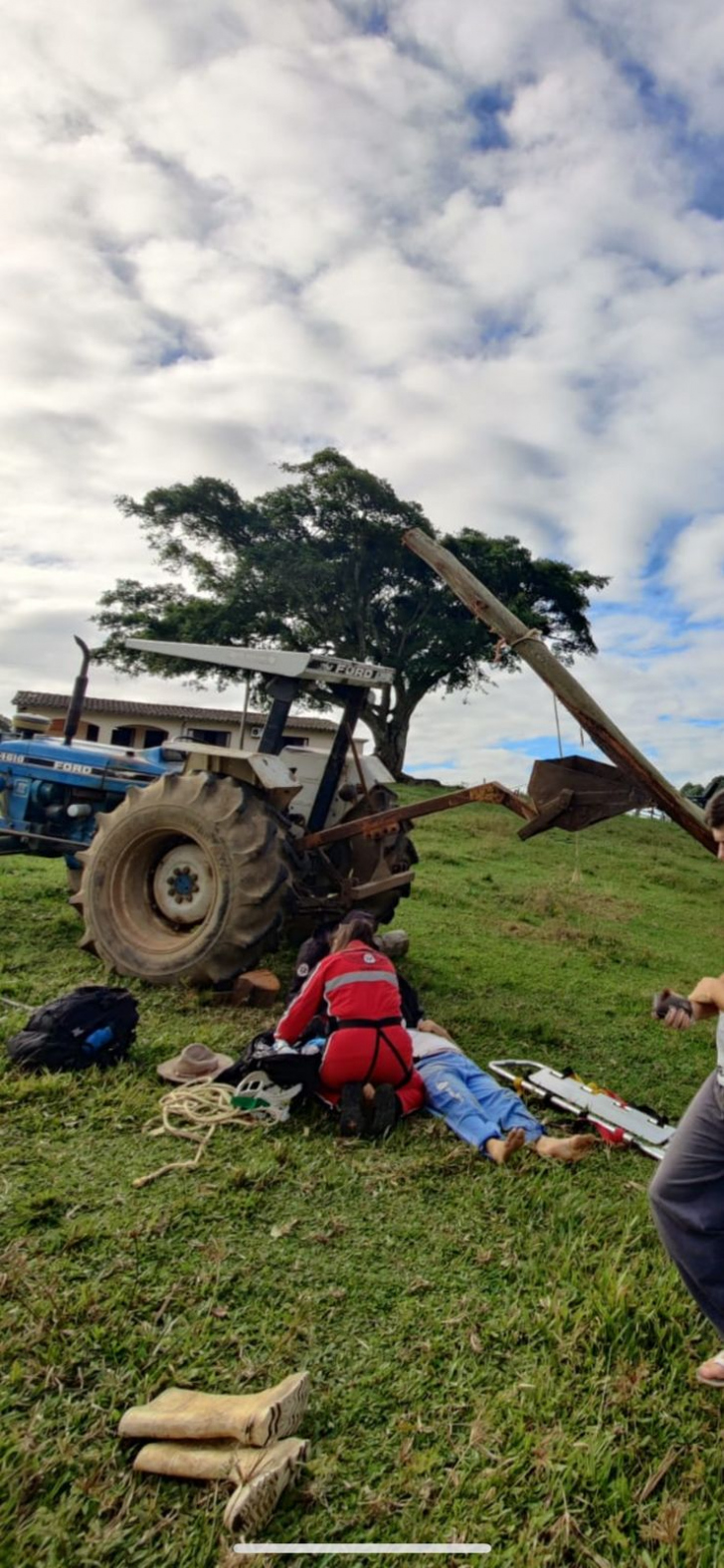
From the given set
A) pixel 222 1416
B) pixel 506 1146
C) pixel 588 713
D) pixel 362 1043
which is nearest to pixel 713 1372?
pixel 506 1146

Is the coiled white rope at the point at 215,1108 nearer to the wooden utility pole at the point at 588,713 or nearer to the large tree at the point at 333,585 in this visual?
the wooden utility pole at the point at 588,713

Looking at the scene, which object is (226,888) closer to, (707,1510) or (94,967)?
(94,967)

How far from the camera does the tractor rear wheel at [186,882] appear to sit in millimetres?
5641

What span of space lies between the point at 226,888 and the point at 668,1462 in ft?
13.5

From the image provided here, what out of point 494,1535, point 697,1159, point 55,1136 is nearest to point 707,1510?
point 494,1535

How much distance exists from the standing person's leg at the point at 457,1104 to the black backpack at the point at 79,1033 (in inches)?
61.7

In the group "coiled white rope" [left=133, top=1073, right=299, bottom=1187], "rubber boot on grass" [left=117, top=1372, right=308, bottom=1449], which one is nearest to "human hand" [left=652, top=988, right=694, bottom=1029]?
"rubber boot on grass" [left=117, top=1372, right=308, bottom=1449]

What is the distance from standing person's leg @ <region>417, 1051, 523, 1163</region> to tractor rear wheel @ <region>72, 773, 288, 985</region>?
1.77 meters

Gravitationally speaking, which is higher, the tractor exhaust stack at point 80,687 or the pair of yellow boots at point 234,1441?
the tractor exhaust stack at point 80,687

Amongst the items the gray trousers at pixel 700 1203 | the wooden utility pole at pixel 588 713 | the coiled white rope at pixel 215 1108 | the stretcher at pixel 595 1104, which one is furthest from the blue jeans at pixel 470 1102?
the wooden utility pole at pixel 588 713

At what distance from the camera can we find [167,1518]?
1.78 metres

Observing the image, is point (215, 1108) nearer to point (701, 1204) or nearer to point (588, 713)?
point (701, 1204)

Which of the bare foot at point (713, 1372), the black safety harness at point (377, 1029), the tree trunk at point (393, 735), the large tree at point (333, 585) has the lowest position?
the bare foot at point (713, 1372)

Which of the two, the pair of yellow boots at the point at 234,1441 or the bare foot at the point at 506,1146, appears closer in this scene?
the pair of yellow boots at the point at 234,1441
